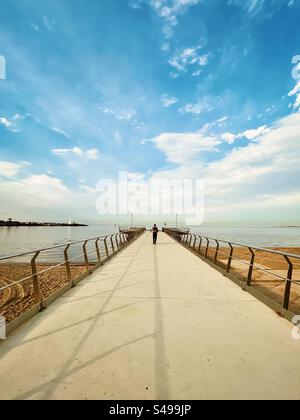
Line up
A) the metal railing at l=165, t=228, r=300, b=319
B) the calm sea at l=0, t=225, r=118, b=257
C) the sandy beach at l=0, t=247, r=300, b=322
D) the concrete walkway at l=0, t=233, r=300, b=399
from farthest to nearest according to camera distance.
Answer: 1. the calm sea at l=0, t=225, r=118, b=257
2. the sandy beach at l=0, t=247, r=300, b=322
3. the metal railing at l=165, t=228, r=300, b=319
4. the concrete walkway at l=0, t=233, r=300, b=399

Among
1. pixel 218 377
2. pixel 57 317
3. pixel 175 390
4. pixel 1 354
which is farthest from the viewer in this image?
pixel 57 317

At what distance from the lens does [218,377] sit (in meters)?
2.20

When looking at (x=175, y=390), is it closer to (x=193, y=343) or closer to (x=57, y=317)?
(x=193, y=343)

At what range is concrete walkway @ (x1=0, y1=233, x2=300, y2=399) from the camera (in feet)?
6.72

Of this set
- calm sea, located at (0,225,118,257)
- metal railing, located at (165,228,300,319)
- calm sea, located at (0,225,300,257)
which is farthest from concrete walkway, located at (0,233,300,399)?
calm sea, located at (0,225,300,257)

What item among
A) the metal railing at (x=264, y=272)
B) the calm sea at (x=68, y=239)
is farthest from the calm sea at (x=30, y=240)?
the metal railing at (x=264, y=272)

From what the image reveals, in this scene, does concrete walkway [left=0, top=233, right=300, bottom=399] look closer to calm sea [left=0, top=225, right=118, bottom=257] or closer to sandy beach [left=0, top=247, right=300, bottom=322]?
sandy beach [left=0, top=247, right=300, bottom=322]

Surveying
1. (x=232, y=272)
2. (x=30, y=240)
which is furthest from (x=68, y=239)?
(x=232, y=272)

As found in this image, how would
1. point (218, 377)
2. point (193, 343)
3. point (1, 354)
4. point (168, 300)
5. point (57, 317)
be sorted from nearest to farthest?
point (218, 377), point (1, 354), point (193, 343), point (57, 317), point (168, 300)
